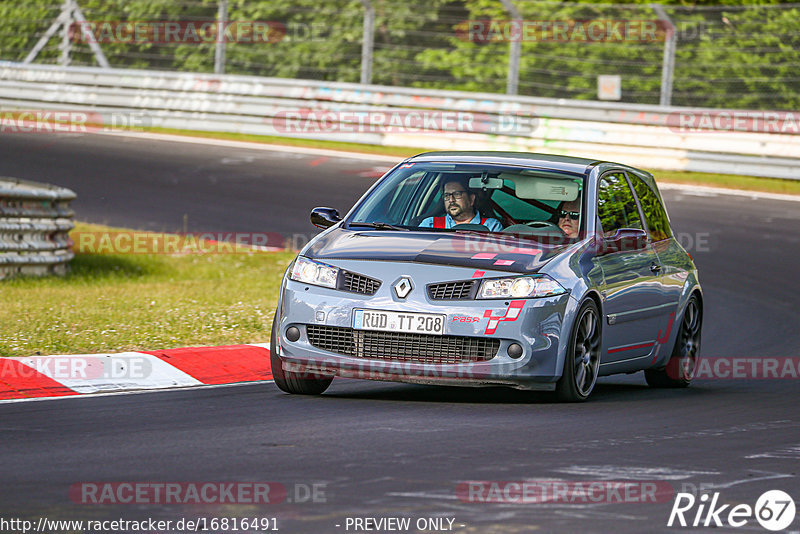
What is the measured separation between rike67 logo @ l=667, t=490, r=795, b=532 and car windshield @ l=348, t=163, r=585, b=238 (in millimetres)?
3423

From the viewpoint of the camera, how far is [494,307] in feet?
26.6

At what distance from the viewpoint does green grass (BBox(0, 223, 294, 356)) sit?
10.4 meters

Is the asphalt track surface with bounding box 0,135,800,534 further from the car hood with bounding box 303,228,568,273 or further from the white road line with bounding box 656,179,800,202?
the white road line with bounding box 656,179,800,202

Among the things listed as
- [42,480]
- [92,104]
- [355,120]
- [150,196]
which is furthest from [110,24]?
[42,480]

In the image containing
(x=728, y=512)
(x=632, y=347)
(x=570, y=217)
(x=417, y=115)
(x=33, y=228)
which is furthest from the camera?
(x=417, y=115)

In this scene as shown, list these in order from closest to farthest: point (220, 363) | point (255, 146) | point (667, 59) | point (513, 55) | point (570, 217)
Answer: point (570, 217) < point (220, 363) < point (667, 59) < point (513, 55) < point (255, 146)

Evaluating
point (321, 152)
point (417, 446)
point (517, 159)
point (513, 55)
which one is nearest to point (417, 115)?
point (321, 152)

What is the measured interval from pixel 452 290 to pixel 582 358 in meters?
1.00

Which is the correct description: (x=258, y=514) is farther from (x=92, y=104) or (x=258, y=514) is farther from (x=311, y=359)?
(x=92, y=104)

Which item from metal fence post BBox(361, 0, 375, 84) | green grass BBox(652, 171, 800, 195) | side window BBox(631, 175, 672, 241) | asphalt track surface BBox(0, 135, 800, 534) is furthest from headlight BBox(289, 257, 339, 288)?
metal fence post BBox(361, 0, 375, 84)

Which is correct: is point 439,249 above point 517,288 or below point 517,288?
above

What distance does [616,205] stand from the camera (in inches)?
383

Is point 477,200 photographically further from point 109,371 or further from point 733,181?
point 733,181

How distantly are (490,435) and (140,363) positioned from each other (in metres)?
3.11
